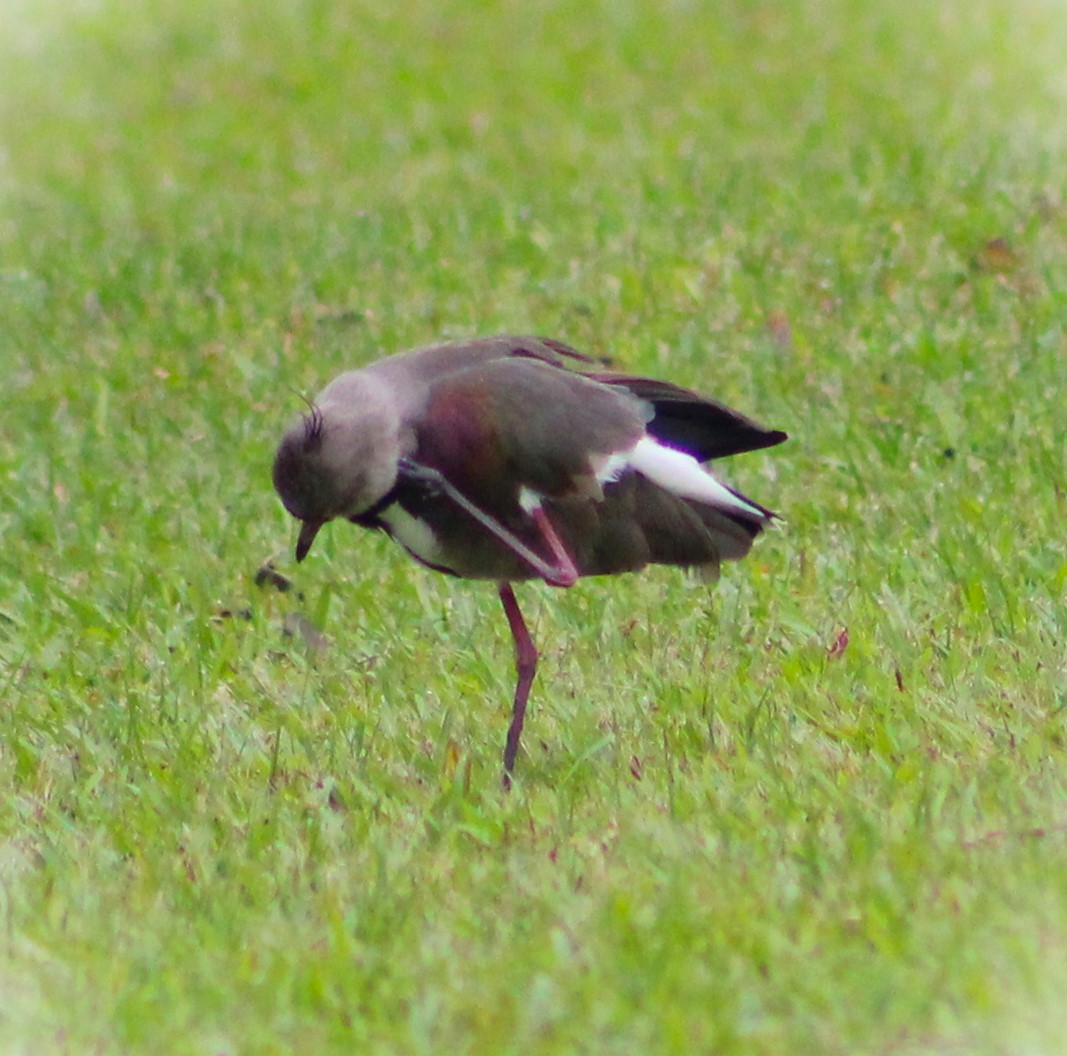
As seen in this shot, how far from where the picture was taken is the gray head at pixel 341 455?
155 inches

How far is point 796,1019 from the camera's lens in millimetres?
2922

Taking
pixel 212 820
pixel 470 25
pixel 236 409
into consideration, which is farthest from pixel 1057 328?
pixel 470 25

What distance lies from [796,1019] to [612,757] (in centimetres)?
126

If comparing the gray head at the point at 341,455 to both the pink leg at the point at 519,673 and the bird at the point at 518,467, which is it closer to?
the bird at the point at 518,467

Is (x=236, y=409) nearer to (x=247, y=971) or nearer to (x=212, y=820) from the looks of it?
(x=212, y=820)

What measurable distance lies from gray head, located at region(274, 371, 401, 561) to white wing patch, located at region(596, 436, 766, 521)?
Answer: 1.68 feet

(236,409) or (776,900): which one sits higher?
(776,900)

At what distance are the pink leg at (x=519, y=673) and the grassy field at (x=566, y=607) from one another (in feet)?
0.22

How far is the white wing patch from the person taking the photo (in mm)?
4262

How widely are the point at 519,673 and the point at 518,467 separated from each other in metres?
0.56

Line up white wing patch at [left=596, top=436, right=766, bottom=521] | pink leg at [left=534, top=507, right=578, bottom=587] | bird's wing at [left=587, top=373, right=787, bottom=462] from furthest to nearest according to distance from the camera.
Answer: bird's wing at [left=587, top=373, right=787, bottom=462] → white wing patch at [left=596, top=436, right=766, bottom=521] → pink leg at [left=534, top=507, right=578, bottom=587]

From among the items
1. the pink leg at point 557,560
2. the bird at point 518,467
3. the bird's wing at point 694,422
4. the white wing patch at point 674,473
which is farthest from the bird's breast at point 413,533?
the bird's wing at point 694,422

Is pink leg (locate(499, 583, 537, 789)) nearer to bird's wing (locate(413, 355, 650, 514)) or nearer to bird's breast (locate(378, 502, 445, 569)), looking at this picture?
bird's breast (locate(378, 502, 445, 569))

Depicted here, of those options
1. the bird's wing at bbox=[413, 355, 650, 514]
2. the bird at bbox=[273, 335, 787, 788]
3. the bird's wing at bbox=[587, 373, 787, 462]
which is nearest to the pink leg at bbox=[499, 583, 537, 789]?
the bird at bbox=[273, 335, 787, 788]
